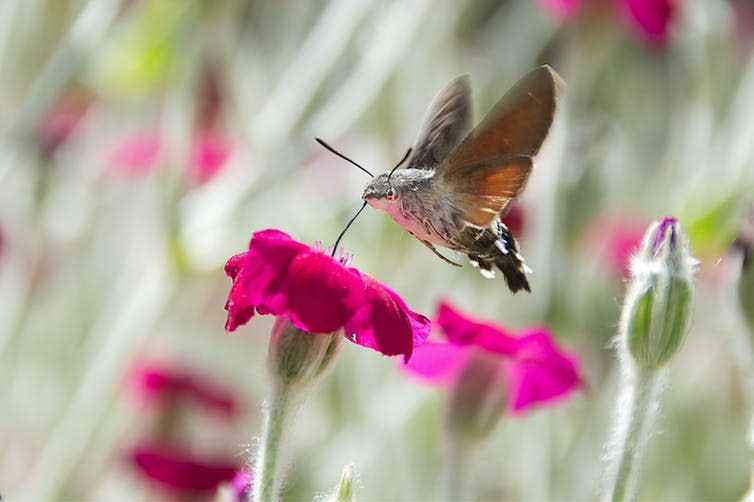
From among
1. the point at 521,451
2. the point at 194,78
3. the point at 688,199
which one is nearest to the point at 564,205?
the point at 688,199

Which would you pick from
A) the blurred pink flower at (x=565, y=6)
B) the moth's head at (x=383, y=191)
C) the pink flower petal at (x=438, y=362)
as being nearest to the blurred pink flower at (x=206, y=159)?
the blurred pink flower at (x=565, y=6)

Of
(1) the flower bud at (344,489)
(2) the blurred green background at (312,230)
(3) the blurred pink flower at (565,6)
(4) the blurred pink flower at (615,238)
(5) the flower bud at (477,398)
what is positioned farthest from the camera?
(4) the blurred pink flower at (615,238)

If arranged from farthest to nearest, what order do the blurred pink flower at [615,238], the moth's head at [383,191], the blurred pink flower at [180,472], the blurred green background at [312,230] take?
the blurred pink flower at [615,238] < the blurred green background at [312,230] < the blurred pink flower at [180,472] < the moth's head at [383,191]

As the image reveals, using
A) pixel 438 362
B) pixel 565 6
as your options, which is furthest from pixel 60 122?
pixel 438 362

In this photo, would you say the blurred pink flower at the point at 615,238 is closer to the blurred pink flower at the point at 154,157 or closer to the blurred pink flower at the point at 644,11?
the blurred pink flower at the point at 644,11

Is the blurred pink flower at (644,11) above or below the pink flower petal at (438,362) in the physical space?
above

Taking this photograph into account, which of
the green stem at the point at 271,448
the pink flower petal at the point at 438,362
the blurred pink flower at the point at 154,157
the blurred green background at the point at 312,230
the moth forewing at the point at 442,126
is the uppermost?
the blurred pink flower at the point at 154,157

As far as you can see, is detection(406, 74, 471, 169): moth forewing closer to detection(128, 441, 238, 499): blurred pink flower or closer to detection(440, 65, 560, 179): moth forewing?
detection(440, 65, 560, 179): moth forewing
